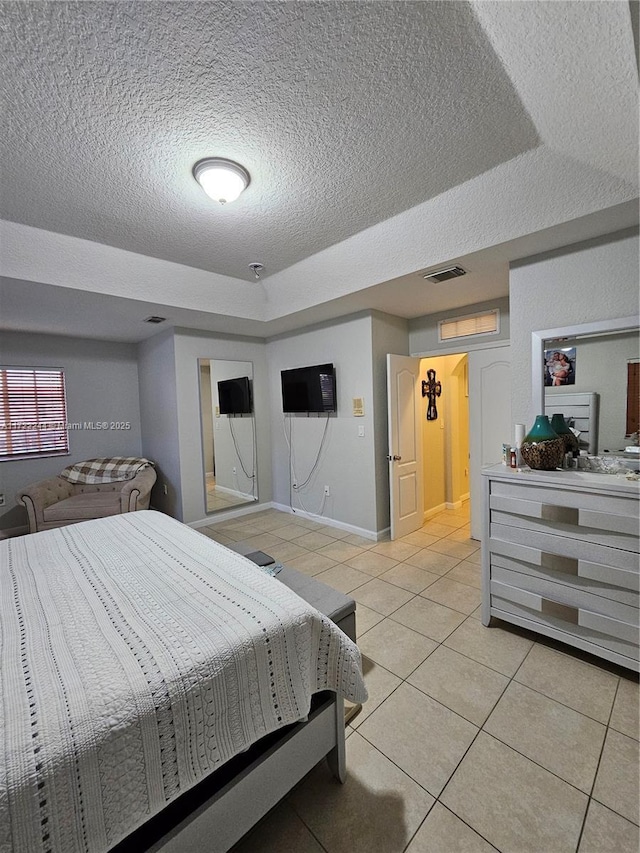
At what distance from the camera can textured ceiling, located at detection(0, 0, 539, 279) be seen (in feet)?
3.94

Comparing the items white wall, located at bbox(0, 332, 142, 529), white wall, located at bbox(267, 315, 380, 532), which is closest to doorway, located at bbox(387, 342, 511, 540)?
white wall, located at bbox(267, 315, 380, 532)

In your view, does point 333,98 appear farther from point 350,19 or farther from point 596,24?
point 596,24

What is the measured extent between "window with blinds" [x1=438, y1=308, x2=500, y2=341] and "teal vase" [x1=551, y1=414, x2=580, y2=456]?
4.82 ft

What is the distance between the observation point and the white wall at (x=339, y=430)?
3.82 m

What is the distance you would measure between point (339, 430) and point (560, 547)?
2.51 meters

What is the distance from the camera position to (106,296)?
2.89 meters

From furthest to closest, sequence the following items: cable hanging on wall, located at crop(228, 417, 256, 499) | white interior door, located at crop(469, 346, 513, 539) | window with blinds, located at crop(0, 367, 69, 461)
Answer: cable hanging on wall, located at crop(228, 417, 256, 499), window with blinds, located at crop(0, 367, 69, 461), white interior door, located at crop(469, 346, 513, 539)

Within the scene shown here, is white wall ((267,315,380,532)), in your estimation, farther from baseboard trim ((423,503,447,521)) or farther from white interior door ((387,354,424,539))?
baseboard trim ((423,503,447,521))

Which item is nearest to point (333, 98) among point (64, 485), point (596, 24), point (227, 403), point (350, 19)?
point (350, 19)

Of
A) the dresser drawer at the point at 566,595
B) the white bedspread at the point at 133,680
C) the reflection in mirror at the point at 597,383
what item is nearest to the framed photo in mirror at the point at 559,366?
the reflection in mirror at the point at 597,383

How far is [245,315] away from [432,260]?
2.10m

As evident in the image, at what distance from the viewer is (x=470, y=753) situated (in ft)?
4.87

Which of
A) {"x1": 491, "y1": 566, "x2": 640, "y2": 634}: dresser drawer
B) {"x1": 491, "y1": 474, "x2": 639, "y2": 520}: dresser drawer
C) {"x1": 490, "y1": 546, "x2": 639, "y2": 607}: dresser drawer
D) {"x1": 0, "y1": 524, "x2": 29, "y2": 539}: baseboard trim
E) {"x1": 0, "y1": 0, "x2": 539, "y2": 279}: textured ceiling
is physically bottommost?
{"x1": 0, "y1": 524, "x2": 29, "y2": 539}: baseboard trim

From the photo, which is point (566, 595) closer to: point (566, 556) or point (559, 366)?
point (566, 556)
